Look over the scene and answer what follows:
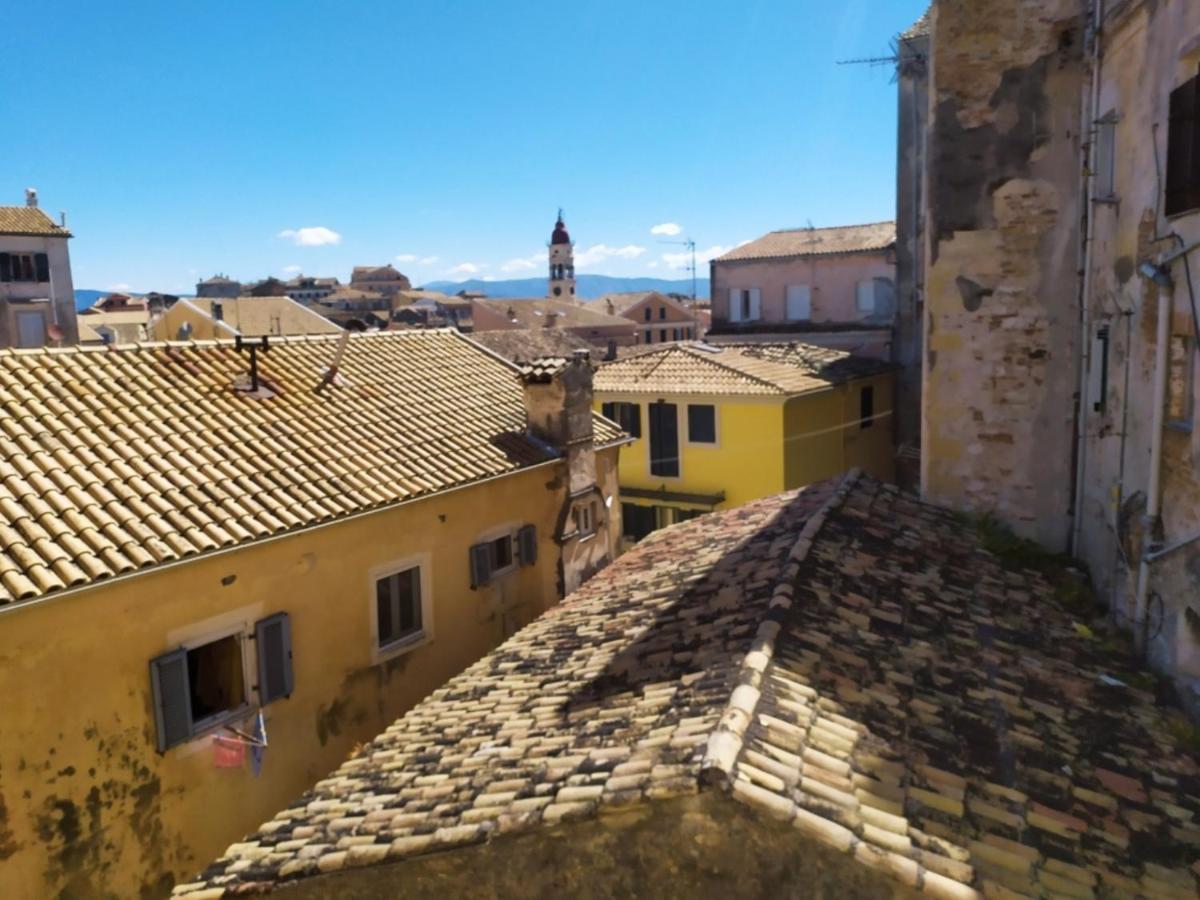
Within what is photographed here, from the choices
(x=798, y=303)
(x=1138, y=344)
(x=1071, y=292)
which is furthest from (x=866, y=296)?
(x=1138, y=344)

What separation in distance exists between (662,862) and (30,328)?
47.2 m

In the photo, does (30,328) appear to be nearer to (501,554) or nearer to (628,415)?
(628,415)

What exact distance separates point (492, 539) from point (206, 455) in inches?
155

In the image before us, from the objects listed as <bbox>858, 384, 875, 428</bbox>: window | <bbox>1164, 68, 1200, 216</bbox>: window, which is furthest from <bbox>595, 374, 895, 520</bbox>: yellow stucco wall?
<bbox>1164, 68, 1200, 216</bbox>: window

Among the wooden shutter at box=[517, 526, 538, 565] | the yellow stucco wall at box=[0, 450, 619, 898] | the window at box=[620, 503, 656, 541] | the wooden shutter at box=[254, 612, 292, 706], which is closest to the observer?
the yellow stucco wall at box=[0, 450, 619, 898]

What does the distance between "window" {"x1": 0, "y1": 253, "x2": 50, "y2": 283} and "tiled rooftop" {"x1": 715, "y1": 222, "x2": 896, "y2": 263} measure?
99.9 ft

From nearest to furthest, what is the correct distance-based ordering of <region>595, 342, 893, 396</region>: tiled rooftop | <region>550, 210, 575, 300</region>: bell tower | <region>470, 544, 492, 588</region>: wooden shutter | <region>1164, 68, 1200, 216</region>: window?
<region>1164, 68, 1200, 216</region>: window, <region>470, 544, 492, 588</region>: wooden shutter, <region>595, 342, 893, 396</region>: tiled rooftop, <region>550, 210, 575, 300</region>: bell tower

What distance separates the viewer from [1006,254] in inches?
442

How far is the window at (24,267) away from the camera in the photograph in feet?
139

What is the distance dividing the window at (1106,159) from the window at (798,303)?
24327 mm

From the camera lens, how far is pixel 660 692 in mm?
6336

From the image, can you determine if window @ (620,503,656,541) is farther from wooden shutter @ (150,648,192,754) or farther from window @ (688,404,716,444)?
wooden shutter @ (150,648,192,754)

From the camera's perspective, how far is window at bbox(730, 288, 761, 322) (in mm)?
35344

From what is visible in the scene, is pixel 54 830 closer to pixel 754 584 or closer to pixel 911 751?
pixel 754 584
